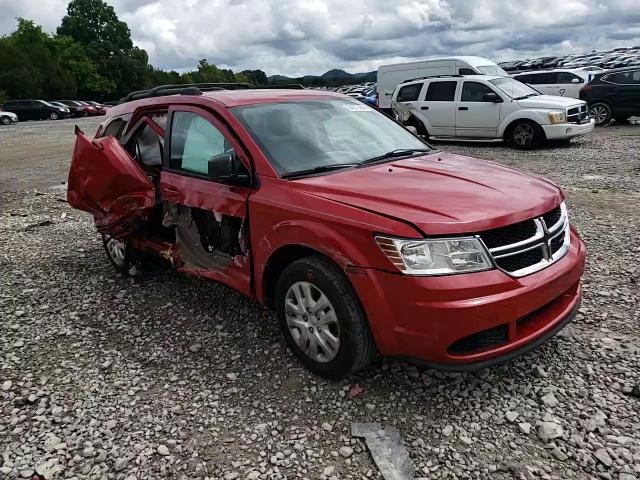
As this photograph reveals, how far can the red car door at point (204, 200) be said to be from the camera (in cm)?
366

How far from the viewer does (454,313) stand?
8.71 feet

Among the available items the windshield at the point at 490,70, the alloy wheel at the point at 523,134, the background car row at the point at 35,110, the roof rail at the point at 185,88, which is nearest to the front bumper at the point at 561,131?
the alloy wheel at the point at 523,134

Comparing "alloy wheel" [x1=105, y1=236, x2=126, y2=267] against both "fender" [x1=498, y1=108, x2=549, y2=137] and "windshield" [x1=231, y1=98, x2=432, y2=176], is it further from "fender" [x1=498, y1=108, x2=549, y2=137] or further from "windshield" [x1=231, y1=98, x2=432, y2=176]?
"fender" [x1=498, y1=108, x2=549, y2=137]

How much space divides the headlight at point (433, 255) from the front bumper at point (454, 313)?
45 mm

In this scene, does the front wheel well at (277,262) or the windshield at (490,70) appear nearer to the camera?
the front wheel well at (277,262)

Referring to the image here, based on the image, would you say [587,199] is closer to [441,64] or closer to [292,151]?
[292,151]

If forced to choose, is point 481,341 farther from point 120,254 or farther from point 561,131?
point 561,131

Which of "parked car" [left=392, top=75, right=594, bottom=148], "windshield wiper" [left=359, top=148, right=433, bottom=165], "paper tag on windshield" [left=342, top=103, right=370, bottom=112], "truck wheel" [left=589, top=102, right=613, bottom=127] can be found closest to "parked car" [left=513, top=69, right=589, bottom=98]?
"truck wheel" [left=589, top=102, right=613, bottom=127]

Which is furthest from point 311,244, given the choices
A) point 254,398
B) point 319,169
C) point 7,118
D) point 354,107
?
point 7,118

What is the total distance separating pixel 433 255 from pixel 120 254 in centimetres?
350

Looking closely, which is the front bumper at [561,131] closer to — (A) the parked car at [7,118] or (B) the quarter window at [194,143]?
(B) the quarter window at [194,143]

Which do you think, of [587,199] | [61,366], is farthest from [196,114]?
[587,199]

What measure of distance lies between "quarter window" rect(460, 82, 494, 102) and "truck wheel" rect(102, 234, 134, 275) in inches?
396

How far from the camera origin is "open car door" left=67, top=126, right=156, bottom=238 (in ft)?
15.3
